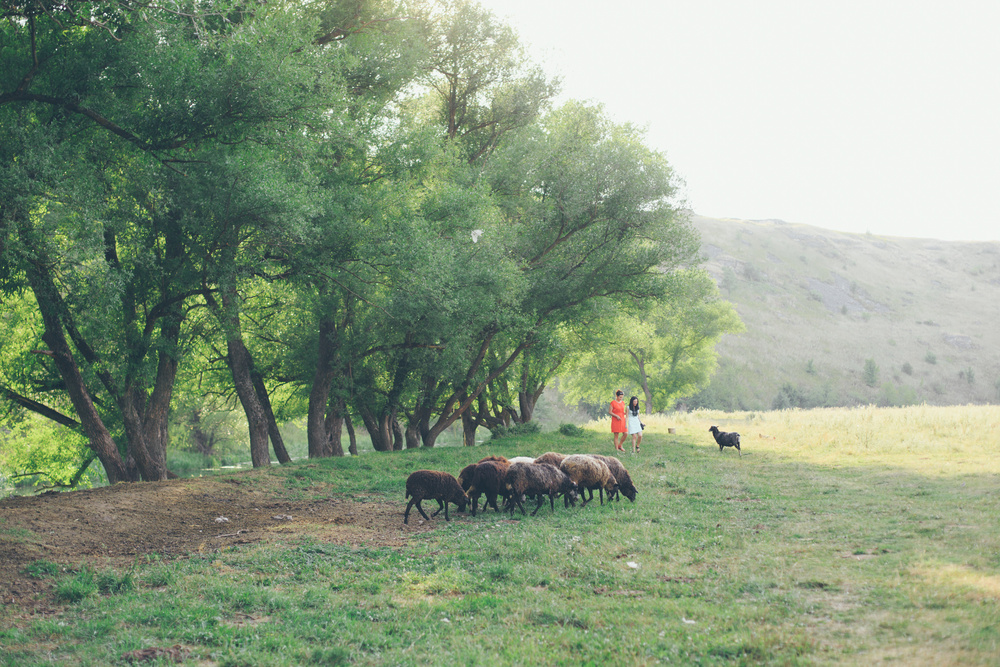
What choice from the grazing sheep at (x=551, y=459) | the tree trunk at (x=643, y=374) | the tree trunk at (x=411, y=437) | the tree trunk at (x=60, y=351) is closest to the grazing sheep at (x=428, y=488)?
the grazing sheep at (x=551, y=459)

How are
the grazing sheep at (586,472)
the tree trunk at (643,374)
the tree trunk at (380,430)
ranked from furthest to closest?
the tree trunk at (643,374) < the tree trunk at (380,430) < the grazing sheep at (586,472)

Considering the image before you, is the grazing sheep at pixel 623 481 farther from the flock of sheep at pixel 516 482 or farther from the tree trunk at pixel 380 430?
the tree trunk at pixel 380 430

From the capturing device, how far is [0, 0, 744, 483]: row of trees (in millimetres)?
10938

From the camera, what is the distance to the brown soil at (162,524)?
8.55 metres

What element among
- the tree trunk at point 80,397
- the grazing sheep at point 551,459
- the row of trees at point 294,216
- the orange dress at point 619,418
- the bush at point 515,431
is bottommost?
the bush at point 515,431

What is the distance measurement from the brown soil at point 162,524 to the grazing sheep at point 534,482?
5.22 ft

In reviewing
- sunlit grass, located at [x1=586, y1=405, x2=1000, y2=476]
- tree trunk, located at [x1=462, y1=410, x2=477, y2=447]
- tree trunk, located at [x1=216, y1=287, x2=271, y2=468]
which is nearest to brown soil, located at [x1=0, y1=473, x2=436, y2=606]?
tree trunk, located at [x1=216, y1=287, x2=271, y2=468]

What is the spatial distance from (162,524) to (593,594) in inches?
291

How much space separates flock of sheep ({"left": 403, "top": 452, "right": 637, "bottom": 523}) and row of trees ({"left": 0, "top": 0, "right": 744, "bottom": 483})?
215 inches

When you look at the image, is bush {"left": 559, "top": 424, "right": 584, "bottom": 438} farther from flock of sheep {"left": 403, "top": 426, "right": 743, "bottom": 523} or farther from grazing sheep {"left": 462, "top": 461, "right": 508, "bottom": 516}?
grazing sheep {"left": 462, "top": 461, "right": 508, "bottom": 516}

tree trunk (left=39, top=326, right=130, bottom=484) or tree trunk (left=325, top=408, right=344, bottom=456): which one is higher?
tree trunk (left=39, top=326, right=130, bottom=484)

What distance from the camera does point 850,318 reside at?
365ft

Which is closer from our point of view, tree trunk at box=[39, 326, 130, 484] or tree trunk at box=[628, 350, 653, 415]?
tree trunk at box=[39, 326, 130, 484]

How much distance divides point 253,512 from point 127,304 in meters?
6.64
